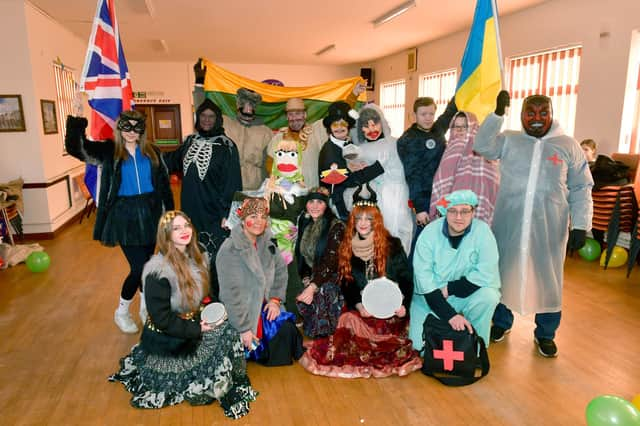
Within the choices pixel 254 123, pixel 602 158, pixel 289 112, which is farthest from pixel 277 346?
pixel 602 158

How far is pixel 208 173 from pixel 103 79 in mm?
1076

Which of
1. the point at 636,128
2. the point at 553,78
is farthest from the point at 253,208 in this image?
the point at 553,78

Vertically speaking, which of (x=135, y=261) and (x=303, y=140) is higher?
(x=303, y=140)

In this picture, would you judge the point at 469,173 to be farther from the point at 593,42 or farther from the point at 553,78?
the point at 553,78

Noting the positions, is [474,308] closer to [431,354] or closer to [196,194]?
[431,354]

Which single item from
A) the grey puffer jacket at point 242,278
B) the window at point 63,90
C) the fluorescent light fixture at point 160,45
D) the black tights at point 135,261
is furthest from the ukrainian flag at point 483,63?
the fluorescent light fixture at point 160,45

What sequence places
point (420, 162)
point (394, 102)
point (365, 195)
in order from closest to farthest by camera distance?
point (365, 195) → point (420, 162) → point (394, 102)

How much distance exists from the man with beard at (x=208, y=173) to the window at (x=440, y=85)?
6.35 m

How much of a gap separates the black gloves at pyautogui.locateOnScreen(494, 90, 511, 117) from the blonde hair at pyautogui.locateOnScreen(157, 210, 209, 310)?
1.87 m

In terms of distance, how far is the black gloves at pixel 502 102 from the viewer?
2693 mm

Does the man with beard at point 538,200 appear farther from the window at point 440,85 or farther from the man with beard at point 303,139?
the window at point 440,85

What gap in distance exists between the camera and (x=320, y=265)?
121 inches

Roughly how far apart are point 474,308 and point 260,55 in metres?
9.80

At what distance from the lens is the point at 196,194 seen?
342cm
